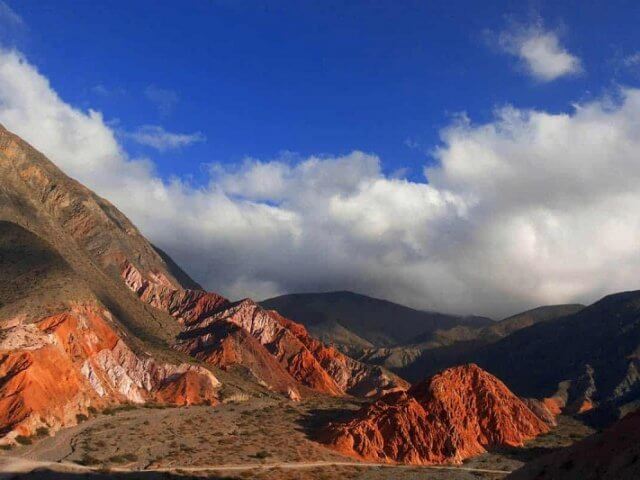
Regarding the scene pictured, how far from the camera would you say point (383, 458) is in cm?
8338

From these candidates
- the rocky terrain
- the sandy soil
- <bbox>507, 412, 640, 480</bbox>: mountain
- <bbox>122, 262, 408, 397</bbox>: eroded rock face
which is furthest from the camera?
<bbox>122, 262, 408, 397</bbox>: eroded rock face

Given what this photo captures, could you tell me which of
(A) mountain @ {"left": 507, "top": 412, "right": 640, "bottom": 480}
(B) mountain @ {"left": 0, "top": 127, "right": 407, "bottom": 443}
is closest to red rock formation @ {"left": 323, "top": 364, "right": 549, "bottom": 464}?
(B) mountain @ {"left": 0, "top": 127, "right": 407, "bottom": 443}

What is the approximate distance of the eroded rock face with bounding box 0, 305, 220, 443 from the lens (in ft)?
251

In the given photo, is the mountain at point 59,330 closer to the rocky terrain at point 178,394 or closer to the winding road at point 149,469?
the rocky terrain at point 178,394

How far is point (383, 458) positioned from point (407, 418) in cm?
1021

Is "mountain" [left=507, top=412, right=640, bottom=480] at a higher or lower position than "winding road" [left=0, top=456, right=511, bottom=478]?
higher

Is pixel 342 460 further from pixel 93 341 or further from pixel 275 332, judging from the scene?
pixel 275 332

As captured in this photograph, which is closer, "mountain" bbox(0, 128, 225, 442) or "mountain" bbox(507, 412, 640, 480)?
"mountain" bbox(507, 412, 640, 480)

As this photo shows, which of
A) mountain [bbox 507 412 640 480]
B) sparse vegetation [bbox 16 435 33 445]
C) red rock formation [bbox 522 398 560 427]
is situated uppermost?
mountain [bbox 507 412 640 480]

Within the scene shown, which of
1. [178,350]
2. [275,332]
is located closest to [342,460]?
[178,350]

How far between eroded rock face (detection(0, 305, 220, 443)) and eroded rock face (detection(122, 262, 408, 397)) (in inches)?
1071

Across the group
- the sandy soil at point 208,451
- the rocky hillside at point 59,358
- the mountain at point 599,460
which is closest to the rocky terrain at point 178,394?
the rocky hillside at point 59,358

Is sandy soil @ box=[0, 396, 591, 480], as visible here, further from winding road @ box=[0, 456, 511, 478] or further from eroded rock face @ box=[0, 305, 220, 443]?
eroded rock face @ box=[0, 305, 220, 443]

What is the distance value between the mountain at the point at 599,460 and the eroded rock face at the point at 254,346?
374 feet
